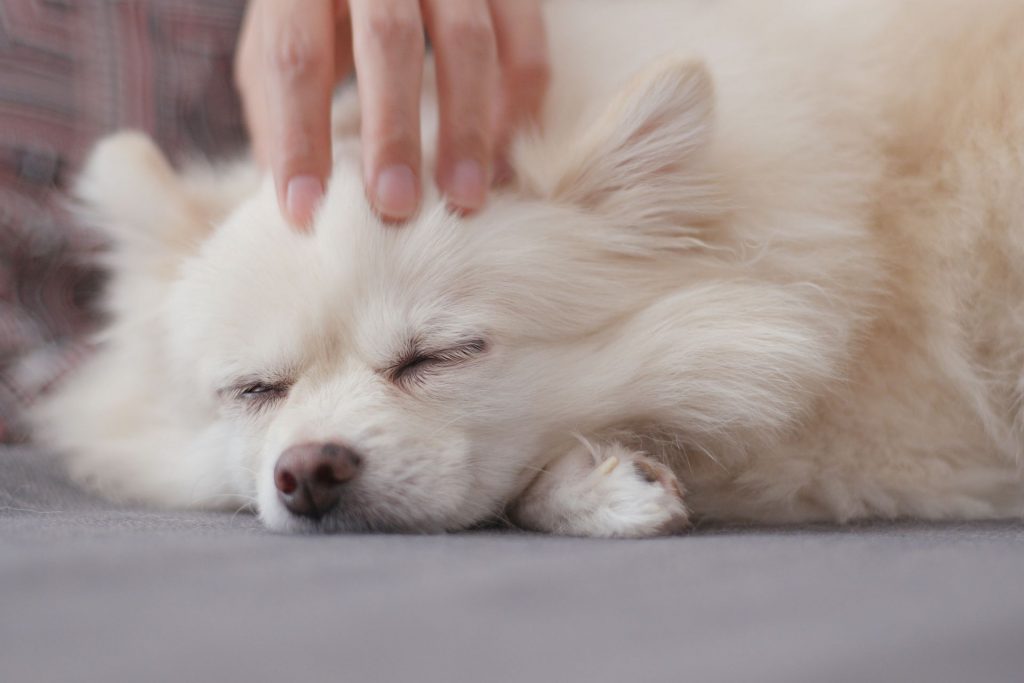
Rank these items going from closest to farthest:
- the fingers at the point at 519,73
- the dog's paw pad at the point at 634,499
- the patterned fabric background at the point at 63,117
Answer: the dog's paw pad at the point at 634,499, the fingers at the point at 519,73, the patterned fabric background at the point at 63,117

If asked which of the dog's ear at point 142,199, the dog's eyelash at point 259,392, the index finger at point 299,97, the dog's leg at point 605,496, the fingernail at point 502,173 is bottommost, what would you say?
the dog's leg at point 605,496

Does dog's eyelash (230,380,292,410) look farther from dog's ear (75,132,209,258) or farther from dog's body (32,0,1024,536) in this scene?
dog's ear (75,132,209,258)

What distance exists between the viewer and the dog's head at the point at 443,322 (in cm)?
133

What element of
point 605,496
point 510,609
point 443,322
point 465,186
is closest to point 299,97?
point 465,186

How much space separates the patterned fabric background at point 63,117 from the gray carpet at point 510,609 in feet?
4.05

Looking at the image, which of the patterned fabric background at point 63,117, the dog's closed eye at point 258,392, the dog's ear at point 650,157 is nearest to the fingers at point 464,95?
the dog's ear at point 650,157

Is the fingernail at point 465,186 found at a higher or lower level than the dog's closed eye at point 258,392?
higher

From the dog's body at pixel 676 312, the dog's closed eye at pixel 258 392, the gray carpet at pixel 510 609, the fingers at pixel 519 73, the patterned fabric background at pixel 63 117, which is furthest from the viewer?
the patterned fabric background at pixel 63 117

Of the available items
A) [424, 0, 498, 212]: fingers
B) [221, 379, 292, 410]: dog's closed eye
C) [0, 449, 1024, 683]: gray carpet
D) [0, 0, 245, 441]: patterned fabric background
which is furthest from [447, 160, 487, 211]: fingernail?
[0, 0, 245, 441]: patterned fabric background

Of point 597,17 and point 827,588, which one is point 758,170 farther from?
point 827,588

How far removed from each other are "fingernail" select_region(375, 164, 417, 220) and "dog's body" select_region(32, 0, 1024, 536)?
3 cm

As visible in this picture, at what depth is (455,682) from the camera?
79 cm

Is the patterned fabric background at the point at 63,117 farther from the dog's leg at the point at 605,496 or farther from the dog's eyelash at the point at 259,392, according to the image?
the dog's leg at the point at 605,496

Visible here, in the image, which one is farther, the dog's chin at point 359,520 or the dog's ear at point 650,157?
the dog's ear at point 650,157
